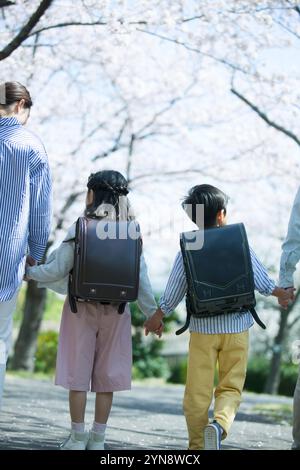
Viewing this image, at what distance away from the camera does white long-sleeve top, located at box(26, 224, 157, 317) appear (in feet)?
14.7

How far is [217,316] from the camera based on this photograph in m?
4.46

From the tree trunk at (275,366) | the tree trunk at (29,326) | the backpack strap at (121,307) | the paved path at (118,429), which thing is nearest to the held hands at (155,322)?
the backpack strap at (121,307)

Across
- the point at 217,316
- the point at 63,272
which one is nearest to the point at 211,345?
the point at 217,316

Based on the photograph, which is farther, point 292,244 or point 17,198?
point 292,244

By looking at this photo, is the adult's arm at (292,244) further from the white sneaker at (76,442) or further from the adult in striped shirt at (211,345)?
the white sneaker at (76,442)

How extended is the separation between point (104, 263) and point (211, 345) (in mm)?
691

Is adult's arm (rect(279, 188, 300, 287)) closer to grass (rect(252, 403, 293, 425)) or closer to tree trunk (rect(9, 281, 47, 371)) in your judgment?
grass (rect(252, 403, 293, 425))

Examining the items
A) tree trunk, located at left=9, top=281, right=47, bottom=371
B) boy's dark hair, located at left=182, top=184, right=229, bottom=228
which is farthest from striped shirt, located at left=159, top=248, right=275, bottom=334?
tree trunk, located at left=9, top=281, right=47, bottom=371

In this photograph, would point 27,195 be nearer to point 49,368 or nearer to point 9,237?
point 9,237

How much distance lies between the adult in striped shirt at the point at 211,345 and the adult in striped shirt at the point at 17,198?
741 millimetres

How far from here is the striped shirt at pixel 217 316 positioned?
4.46 metres

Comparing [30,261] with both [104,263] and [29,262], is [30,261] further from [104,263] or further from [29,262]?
[104,263]
